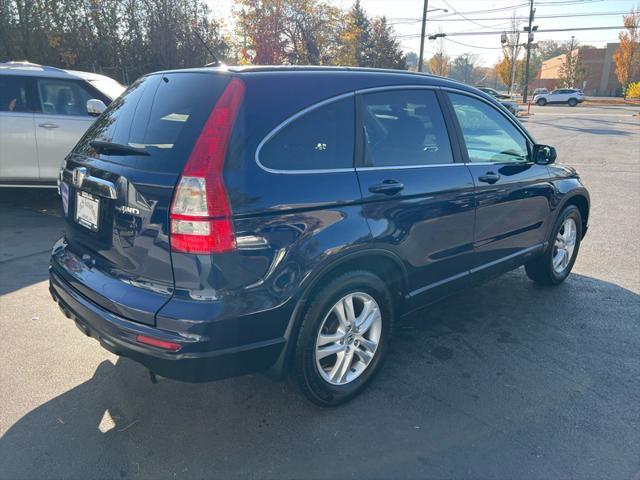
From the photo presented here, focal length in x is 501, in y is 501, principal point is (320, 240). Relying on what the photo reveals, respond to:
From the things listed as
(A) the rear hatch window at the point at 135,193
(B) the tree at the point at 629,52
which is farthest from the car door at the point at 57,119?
(B) the tree at the point at 629,52

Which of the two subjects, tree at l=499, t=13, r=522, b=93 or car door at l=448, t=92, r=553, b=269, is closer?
car door at l=448, t=92, r=553, b=269

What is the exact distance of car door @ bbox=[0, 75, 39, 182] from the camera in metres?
6.23

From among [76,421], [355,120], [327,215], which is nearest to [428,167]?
[355,120]

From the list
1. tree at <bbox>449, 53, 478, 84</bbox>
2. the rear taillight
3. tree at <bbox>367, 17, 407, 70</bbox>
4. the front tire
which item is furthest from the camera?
tree at <bbox>449, 53, 478, 84</bbox>

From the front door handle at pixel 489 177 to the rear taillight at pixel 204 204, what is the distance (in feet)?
6.43

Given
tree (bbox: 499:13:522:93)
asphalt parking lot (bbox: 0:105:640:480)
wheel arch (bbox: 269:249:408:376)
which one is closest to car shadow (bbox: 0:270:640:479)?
asphalt parking lot (bbox: 0:105:640:480)

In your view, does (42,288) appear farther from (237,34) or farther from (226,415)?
(237,34)

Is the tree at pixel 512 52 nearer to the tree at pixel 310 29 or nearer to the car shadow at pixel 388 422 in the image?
the tree at pixel 310 29

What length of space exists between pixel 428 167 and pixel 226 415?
188cm

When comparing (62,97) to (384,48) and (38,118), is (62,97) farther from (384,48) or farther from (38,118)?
(384,48)

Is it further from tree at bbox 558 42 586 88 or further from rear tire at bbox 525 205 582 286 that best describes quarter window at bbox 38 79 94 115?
tree at bbox 558 42 586 88

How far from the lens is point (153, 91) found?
2770 millimetres

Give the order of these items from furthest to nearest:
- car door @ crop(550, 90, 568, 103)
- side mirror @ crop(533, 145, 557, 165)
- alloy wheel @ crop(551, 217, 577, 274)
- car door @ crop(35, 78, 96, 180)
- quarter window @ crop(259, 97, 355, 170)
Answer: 1. car door @ crop(550, 90, 568, 103)
2. car door @ crop(35, 78, 96, 180)
3. alloy wheel @ crop(551, 217, 577, 274)
4. side mirror @ crop(533, 145, 557, 165)
5. quarter window @ crop(259, 97, 355, 170)

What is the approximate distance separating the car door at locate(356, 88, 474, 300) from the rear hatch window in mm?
935
